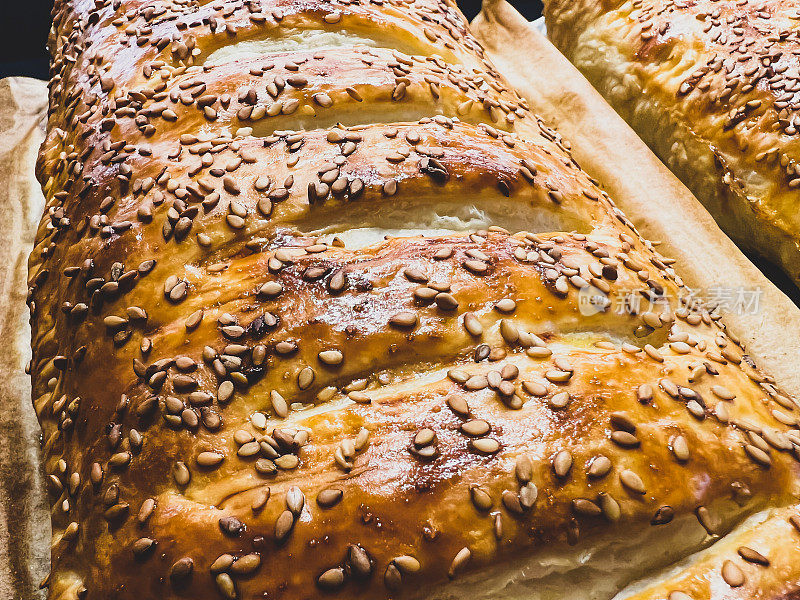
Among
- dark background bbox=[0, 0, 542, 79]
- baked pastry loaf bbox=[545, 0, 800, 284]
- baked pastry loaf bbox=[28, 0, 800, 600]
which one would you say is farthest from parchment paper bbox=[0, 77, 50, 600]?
baked pastry loaf bbox=[545, 0, 800, 284]

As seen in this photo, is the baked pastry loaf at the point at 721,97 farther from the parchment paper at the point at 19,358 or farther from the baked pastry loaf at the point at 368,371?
the parchment paper at the point at 19,358

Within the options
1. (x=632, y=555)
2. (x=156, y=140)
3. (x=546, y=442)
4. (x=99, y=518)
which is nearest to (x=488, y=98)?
(x=156, y=140)

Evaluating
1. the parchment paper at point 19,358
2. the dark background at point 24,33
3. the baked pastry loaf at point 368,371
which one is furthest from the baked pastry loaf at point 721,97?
the dark background at point 24,33

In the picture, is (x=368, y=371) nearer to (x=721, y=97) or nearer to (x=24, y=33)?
(x=721, y=97)

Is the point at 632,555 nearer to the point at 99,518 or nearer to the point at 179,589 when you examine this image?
the point at 179,589

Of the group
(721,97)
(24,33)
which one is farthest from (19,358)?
(721,97)

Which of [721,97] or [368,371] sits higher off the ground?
[721,97]
